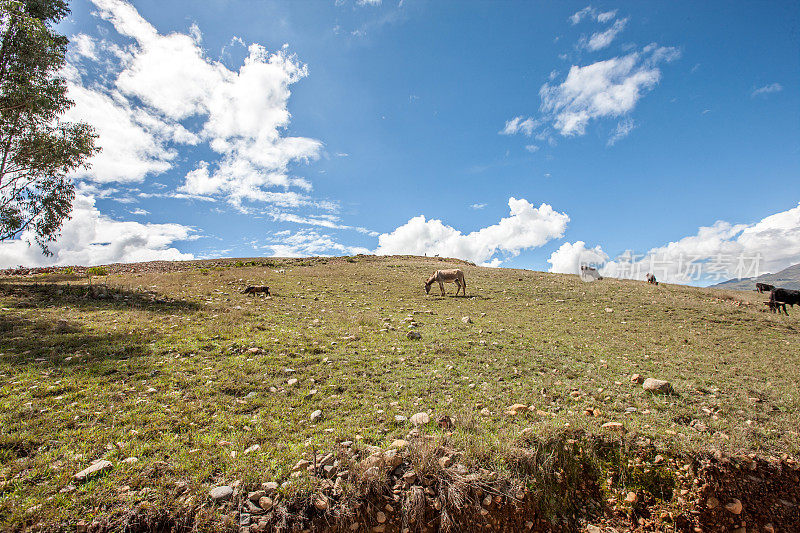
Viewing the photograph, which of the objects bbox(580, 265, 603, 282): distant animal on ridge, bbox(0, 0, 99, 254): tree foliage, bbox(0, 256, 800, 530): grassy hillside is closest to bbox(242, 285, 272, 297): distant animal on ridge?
bbox(0, 256, 800, 530): grassy hillside

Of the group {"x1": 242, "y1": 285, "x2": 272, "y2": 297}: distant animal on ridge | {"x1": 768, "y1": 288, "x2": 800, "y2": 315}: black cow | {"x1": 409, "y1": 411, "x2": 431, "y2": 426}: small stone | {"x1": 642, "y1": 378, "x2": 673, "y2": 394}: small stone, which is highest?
{"x1": 768, "y1": 288, "x2": 800, "y2": 315}: black cow

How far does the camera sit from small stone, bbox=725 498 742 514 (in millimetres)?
4509

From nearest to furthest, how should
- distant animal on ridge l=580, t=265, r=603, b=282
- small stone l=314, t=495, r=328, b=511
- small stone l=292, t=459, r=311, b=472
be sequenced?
1. small stone l=314, t=495, r=328, b=511
2. small stone l=292, t=459, r=311, b=472
3. distant animal on ridge l=580, t=265, r=603, b=282

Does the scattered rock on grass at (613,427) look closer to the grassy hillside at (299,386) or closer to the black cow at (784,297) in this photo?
the grassy hillside at (299,386)

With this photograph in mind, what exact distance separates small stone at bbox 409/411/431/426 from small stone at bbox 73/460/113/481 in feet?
14.1

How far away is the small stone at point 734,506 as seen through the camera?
178 inches

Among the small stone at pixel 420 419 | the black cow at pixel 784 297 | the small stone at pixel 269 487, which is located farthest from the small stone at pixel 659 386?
the black cow at pixel 784 297

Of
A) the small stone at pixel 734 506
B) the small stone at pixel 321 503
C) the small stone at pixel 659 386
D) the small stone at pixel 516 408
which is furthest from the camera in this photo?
the small stone at pixel 659 386

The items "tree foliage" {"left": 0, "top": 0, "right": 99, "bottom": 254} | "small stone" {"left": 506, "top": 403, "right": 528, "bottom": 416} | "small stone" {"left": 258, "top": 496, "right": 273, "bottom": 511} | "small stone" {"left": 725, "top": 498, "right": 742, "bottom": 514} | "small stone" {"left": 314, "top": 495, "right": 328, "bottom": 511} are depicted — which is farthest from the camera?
"tree foliage" {"left": 0, "top": 0, "right": 99, "bottom": 254}

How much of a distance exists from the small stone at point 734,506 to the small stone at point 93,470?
27.7ft

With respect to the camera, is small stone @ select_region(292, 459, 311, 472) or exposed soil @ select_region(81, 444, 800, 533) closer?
exposed soil @ select_region(81, 444, 800, 533)

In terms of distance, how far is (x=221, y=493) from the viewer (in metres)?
3.81

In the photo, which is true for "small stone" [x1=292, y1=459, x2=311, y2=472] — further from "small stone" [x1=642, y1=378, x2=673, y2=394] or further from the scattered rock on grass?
"small stone" [x1=642, y1=378, x2=673, y2=394]

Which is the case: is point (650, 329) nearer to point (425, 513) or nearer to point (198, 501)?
point (425, 513)
